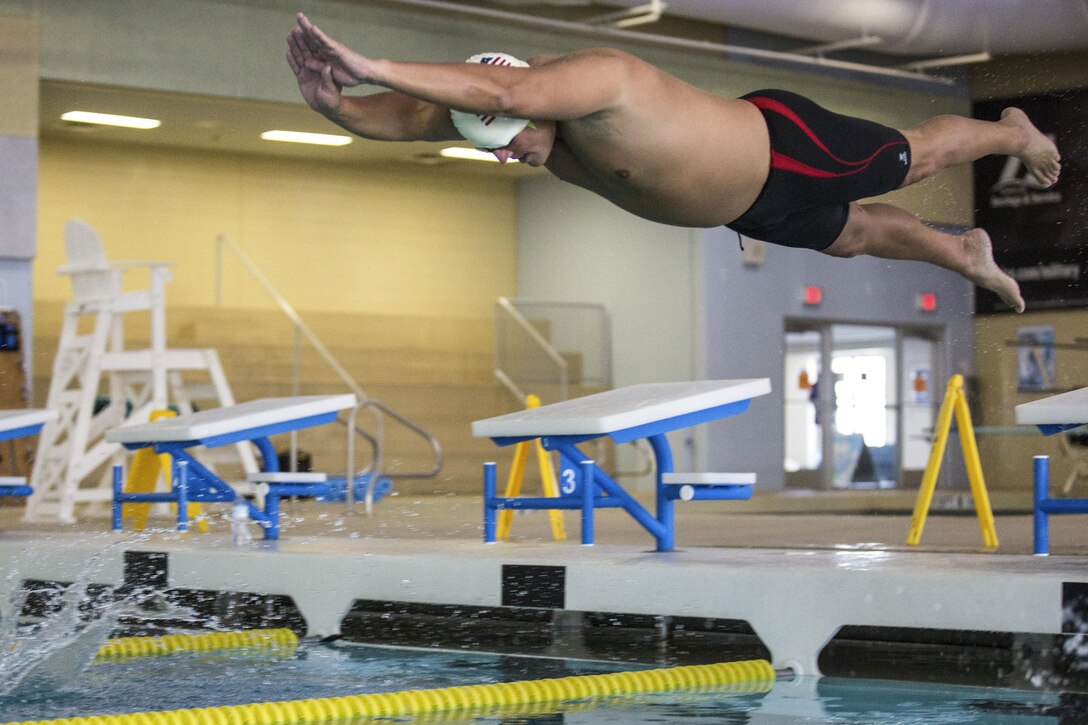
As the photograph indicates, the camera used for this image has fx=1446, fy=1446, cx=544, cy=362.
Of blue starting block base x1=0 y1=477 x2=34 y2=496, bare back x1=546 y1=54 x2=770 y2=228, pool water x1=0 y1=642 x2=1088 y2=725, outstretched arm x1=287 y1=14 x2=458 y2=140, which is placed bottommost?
pool water x1=0 y1=642 x2=1088 y2=725

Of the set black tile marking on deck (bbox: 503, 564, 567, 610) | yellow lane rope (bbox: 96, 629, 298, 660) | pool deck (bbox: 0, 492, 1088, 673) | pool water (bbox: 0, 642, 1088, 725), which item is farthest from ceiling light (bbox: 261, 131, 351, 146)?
black tile marking on deck (bbox: 503, 564, 567, 610)

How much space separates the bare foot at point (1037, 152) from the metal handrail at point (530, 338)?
34.3 ft

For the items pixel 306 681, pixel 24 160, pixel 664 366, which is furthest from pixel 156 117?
pixel 306 681

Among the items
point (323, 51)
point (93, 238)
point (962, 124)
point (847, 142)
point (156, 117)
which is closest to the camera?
point (323, 51)

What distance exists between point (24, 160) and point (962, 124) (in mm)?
8459

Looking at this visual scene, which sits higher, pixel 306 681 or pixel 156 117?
pixel 156 117

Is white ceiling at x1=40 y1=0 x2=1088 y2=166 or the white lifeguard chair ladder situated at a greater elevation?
white ceiling at x1=40 y1=0 x2=1088 y2=166

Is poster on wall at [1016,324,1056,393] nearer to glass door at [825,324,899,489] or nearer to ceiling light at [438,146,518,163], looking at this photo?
glass door at [825,324,899,489]

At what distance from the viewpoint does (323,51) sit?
2797 mm

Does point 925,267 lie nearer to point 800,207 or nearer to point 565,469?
point 565,469

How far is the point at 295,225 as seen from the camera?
1547 centimetres

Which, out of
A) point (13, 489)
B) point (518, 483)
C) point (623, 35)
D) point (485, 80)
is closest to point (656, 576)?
point (485, 80)

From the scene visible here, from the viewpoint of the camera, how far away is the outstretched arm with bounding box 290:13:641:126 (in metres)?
2.72

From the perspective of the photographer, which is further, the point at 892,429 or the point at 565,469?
the point at 892,429
